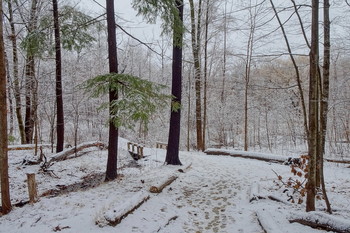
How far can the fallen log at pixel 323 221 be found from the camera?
3.47 meters

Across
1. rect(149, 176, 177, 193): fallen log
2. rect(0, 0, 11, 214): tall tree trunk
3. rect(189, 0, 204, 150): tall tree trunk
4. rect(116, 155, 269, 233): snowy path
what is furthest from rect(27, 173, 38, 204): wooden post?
rect(189, 0, 204, 150): tall tree trunk

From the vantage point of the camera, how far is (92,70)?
20094mm

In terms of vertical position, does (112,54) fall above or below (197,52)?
below

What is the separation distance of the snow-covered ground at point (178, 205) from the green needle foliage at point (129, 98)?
1697mm

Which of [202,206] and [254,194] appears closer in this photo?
[202,206]

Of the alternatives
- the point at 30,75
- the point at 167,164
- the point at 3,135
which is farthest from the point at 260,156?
the point at 30,75

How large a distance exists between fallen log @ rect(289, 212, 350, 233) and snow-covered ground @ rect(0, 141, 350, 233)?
0.06 meters

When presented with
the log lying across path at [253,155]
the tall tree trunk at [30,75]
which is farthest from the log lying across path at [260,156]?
the tall tree trunk at [30,75]

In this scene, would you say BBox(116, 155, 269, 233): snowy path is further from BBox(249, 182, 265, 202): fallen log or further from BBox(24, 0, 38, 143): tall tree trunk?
BBox(24, 0, 38, 143): tall tree trunk

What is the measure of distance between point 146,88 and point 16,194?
15.1ft

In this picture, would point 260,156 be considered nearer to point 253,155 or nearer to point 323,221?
point 253,155

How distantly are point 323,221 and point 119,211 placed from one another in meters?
3.35

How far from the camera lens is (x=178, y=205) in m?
5.20

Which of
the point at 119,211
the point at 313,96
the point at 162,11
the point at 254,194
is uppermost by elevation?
the point at 162,11
